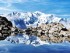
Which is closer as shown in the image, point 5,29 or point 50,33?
point 5,29

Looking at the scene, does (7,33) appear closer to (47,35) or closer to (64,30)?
(47,35)

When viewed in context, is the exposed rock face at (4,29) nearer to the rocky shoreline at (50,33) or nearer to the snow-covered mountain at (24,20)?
the rocky shoreline at (50,33)

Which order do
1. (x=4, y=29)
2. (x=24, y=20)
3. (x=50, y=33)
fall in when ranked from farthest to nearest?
(x=24, y=20) < (x=50, y=33) < (x=4, y=29)

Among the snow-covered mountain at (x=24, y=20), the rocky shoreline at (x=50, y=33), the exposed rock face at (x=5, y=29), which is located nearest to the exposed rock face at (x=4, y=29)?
the exposed rock face at (x=5, y=29)

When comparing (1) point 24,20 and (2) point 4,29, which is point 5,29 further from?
(1) point 24,20

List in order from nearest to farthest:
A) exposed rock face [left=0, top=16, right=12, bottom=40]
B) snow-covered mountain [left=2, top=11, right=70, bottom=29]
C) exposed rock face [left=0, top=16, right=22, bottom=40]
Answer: exposed rock face [left=0, top=16, right=22, bottom=40]
exposed rock face [left=0, top=16, right=12, bottom=40]
snow-covered mountain [left=2, top=11, right=70, bottom=29]

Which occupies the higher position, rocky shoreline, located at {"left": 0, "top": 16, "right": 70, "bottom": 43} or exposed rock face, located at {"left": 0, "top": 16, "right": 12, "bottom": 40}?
exposed rock face, located at {"left": 0, "top": 16, "right": 12, "bottom": 40}

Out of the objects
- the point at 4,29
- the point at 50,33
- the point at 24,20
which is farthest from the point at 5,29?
the point at 24,20

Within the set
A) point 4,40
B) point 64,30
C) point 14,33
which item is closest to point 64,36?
point 64,30

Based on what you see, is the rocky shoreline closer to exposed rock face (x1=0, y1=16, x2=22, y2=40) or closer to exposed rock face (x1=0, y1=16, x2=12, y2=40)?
exposed rock face (x1=0, y1=16, x2=22, y2=40)

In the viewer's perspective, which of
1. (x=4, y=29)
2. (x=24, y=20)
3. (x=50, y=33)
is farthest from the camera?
(x=24, y=20)

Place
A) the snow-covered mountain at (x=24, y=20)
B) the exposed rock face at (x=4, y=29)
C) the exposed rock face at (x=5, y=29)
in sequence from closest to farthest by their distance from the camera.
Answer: the exposed rock face at (x=5, y=29) → the exposed rock face at (x=4, y=29) → the snow-covered mountain at (x=24, y=20)

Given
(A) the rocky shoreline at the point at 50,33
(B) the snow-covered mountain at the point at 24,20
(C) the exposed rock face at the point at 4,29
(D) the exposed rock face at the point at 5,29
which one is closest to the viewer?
(D) the exposed rock face at the point at 5,29

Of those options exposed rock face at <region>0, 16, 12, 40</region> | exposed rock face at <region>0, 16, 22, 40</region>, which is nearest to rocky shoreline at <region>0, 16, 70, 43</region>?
exposed rock face at <region>0, 16, 22, 40</region>
